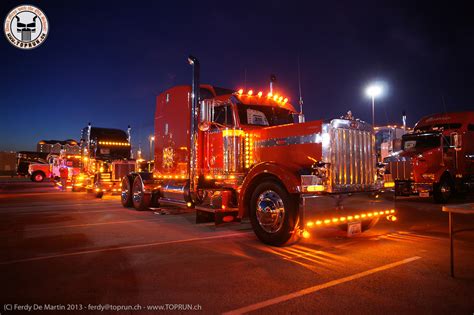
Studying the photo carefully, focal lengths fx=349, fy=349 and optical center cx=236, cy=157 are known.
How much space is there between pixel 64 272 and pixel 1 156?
73011mm

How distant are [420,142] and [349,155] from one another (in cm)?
1049

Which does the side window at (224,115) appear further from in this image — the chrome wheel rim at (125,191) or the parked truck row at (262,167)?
the chrome wheel rim at (125,191)

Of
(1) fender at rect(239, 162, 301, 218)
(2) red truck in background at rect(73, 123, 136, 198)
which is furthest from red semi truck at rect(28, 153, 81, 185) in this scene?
(1) fender at rect(239, 162, 301, 218)

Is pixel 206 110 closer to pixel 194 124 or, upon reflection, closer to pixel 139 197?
pixel 194 124

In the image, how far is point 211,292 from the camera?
4.08 metres

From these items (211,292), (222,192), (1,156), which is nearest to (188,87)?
(222,192)

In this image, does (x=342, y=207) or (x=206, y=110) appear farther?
(x=206, y=110)

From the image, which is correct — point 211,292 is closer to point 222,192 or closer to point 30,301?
point 30,301

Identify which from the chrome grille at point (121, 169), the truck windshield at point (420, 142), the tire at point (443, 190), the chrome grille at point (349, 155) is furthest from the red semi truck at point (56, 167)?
the tire at point (443, 190)

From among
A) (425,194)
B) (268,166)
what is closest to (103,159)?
(268,166)

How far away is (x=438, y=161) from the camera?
14.3 metres

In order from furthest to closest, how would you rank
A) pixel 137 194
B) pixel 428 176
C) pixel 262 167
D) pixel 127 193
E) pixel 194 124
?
1. pixel 428 176
2. pixel 127 193
3. pixel 137 194
4. pixel 194 124
5. pixel 262 167

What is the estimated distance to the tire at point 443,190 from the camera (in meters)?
13.8

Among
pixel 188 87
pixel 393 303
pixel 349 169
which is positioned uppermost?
pixel 188 87
